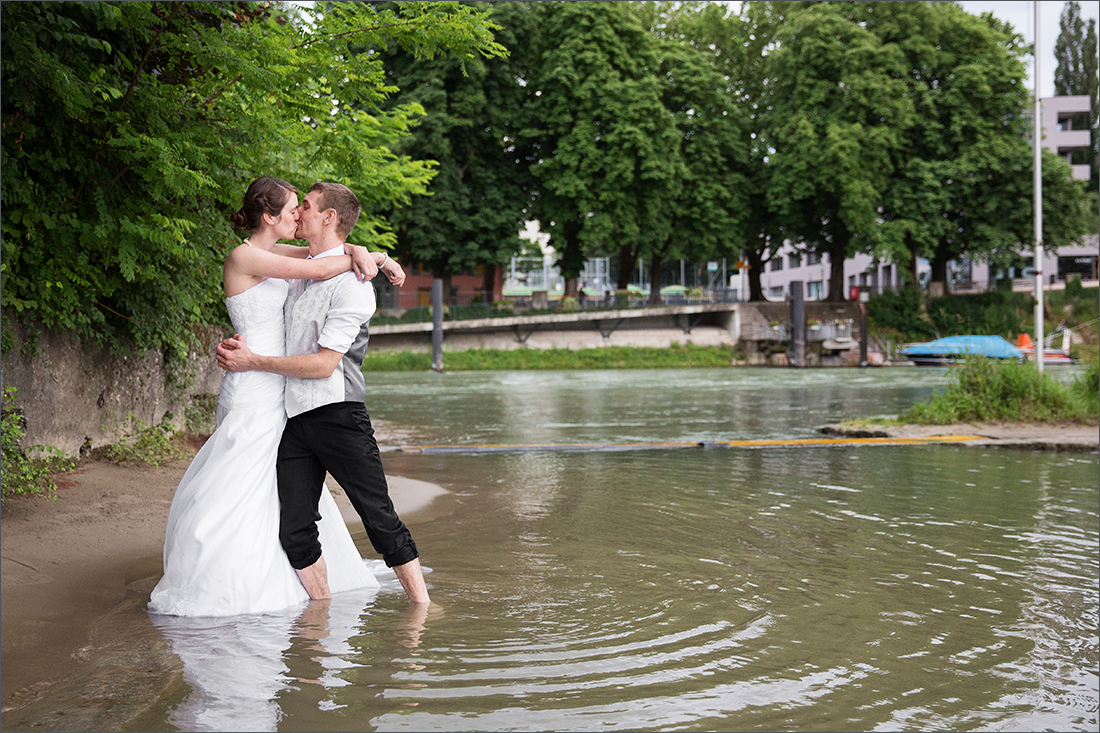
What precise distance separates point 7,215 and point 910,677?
6257 millimetres

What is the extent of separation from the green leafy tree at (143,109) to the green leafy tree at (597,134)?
4067 cm

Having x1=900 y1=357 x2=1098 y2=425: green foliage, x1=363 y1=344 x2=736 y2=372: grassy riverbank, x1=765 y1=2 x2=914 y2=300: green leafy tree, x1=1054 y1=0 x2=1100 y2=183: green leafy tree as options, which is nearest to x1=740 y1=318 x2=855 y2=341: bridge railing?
x1=363 y1=344 x2=736 y2=372: grassy riverbank

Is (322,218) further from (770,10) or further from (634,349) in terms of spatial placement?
(770,10)

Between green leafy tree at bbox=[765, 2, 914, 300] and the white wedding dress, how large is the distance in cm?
4645

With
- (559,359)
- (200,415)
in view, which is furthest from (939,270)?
(200,415)

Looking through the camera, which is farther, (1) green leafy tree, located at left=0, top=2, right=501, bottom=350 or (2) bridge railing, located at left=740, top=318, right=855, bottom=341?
(2) bridge railing, located at left=740, top=318, right=855, bottom=341

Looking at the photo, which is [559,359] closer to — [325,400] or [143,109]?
[143,109]

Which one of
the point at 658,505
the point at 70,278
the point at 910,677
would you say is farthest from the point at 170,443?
the point at 910,677

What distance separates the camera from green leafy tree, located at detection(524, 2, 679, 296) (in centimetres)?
4847

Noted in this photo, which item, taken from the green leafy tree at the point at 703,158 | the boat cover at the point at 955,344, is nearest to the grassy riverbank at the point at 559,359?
the green leafy tree at the point at 703,158

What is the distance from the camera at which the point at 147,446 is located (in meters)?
9.29

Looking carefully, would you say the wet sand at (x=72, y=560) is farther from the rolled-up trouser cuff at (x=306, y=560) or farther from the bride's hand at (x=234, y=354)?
the bride's hand at (x=234, y=354)

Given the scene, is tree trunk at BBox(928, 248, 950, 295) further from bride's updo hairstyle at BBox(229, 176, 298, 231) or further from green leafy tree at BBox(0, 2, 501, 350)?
bride's updo hairstyle at BBox(229, 176, 298, 231)

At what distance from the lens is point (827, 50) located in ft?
166
